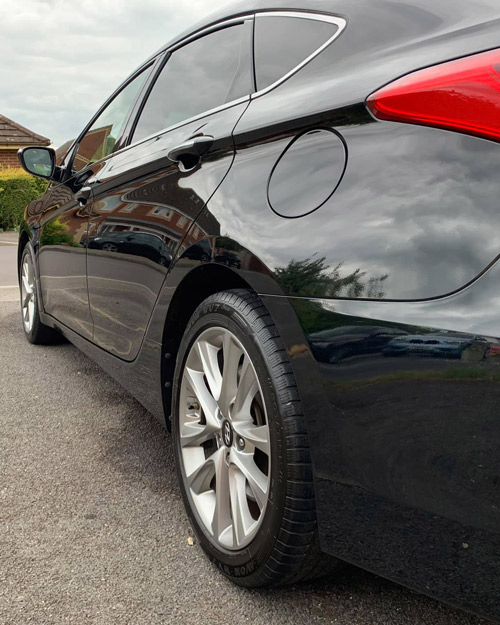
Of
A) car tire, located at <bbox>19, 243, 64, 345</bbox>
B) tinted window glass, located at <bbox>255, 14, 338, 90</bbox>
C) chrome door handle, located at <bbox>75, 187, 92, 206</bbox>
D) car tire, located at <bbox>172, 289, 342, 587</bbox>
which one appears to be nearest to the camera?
car tire, located at <bbox>172, 289, 342, 587</bbox>

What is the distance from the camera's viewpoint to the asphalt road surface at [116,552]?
1.82m

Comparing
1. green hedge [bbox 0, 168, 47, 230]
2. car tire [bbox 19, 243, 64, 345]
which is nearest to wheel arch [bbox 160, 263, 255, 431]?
car tire [bbox 19, 243, 64, 345]

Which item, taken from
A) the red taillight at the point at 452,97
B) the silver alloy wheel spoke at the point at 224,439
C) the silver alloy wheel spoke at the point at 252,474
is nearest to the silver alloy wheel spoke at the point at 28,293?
the silver alloy wheel spoke at the point at 224,439

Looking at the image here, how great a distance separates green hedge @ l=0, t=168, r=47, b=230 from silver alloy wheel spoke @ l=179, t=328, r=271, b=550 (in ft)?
65.7

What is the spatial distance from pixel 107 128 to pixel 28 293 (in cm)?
185

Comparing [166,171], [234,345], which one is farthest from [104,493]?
[166,171]

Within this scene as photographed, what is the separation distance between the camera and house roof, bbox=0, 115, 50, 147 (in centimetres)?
2253

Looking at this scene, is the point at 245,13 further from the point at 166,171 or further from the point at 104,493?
the point at 104,493

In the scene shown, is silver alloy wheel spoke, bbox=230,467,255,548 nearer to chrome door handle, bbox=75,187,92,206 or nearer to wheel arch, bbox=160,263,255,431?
wheel arch, bbox=160,263,255,431

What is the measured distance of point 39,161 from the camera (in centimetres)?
413

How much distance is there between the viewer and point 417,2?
1.70 metres

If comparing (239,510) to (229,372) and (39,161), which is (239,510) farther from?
(39,161)

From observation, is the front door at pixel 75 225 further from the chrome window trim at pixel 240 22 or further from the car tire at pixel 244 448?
the car tire at pixel 244 448

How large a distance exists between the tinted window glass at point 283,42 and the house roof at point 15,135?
22.2 meters
